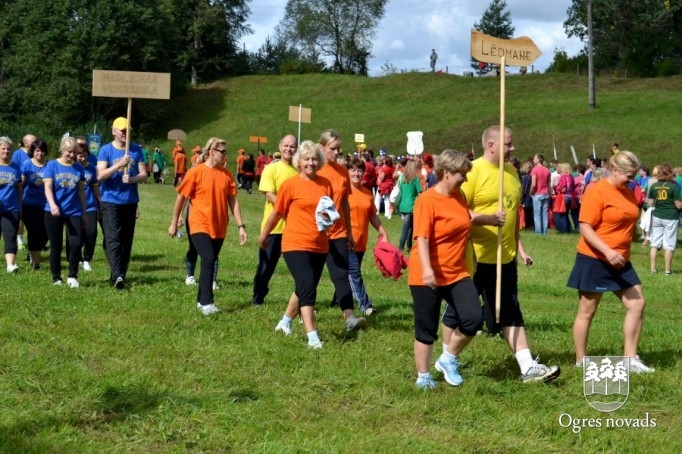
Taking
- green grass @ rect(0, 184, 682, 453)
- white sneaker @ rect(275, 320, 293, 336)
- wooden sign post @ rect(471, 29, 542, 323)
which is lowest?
green grass @ rect(0, 184, 682, 453)

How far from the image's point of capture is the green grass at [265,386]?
5910 mm

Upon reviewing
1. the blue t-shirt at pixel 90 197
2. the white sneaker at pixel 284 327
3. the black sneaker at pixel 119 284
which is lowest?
the white sneaker at pixel 284 327

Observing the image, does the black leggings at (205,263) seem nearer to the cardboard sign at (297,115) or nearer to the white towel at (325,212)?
the white towel at (325,212)

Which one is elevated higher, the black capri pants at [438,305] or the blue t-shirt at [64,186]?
the blue t-shirt at [64,186]

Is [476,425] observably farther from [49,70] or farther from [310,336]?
[49,70]

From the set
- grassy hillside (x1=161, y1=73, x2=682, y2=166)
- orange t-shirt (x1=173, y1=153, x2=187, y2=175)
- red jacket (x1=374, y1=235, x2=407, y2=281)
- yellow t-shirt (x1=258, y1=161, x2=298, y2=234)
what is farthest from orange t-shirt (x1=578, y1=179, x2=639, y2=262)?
→ grassy hillside (x1=161, y1=73, x2=682, y2=166)

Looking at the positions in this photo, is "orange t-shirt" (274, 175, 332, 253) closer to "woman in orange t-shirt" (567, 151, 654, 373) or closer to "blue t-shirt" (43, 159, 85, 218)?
"woman in orange t-shirt" (567, 151, 654, 373)

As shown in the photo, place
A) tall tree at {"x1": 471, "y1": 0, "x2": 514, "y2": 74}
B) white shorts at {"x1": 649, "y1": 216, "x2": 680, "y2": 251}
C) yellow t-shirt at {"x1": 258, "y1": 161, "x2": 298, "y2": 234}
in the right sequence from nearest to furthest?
yellow t-shirt at {"x1": 258, "y1": 161, "x2": 298, "y2": 234}, white shorts at {"x1": 649, "y1": 216, "x2": 680, "y2": 251}, tall tree at {"x1": 471, "y1": 0, "x2": 514, "y2": 74}

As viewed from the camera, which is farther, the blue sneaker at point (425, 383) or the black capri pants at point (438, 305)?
the blue sneaker at point (425, 383)

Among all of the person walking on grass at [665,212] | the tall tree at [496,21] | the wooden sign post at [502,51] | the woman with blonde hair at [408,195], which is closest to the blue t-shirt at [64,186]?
the wooden sign post at [502,51]

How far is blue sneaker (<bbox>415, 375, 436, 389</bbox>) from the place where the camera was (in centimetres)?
713

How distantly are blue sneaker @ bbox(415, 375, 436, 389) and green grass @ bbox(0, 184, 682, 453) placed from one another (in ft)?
0.39

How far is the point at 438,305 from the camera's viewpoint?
7.14m

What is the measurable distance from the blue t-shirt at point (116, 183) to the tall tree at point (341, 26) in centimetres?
8384
